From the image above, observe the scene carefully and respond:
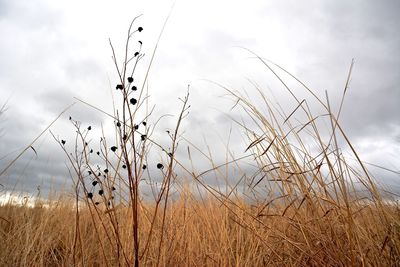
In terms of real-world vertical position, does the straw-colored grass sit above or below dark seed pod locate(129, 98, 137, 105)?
below

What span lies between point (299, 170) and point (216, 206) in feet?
5.09

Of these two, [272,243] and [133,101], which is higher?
[133,101]

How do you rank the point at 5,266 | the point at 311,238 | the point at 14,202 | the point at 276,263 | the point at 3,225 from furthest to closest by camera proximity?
the point at 14,202 < the point at 3,225 < the point at 5,266 < the point at 276,263 < the point at 311,238

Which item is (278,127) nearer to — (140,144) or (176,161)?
(176,161)

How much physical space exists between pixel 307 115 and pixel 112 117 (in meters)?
1.00

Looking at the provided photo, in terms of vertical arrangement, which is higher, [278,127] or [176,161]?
[278,127]

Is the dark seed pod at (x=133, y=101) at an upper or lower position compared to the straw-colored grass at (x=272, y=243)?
upper

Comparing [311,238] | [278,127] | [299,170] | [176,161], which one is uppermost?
[278,127]

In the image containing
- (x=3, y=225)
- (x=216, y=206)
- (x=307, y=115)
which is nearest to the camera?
(x=307, y=115)

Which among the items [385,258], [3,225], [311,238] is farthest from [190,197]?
[3,225]

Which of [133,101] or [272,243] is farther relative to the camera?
[272,243]

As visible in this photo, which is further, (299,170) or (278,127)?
(278,127)

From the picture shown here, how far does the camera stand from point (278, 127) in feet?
6.32

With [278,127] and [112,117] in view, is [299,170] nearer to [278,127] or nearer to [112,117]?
[278,127]
